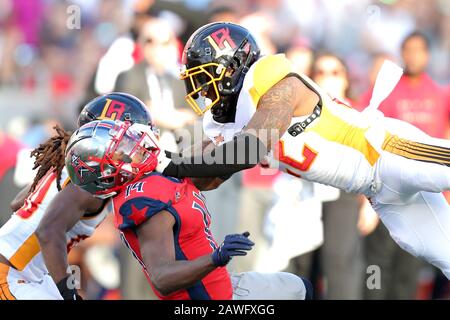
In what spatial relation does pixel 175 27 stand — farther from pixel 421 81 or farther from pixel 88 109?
pixel 88 109

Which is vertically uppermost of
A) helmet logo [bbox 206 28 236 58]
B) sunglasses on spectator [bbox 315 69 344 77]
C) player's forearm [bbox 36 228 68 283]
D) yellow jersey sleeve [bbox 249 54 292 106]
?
helmet logo [bbox 206 28 236 58]

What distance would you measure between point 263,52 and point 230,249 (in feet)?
12.1

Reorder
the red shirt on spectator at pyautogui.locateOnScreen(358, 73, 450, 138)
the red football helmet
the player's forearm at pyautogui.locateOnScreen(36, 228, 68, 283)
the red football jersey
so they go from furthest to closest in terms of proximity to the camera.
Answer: the red shirt on spectator at pyautogui.locateOnScreen(358, 73, 450, 138) → the player's forearm at pyautogui.locateOnScreen(36, 228, 68, 283) → the red football helmet → the red football jersey

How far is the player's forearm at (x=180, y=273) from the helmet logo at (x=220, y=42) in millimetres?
1222

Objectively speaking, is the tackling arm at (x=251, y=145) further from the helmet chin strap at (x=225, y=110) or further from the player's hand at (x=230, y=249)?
the player's hand at (x=230, y=249)

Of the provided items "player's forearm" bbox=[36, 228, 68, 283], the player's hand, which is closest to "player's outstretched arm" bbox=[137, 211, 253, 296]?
the player's hand

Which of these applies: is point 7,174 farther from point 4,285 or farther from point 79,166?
point 79,166

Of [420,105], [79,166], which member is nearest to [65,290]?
[79,166]

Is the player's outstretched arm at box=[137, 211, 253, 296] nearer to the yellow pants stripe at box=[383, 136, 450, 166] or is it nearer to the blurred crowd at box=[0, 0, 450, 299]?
the yellow pants stripe at box=[383, 136, 450, 166]

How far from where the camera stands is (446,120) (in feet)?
26.6

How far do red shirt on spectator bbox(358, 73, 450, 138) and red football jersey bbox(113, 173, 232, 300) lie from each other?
11.0 ft

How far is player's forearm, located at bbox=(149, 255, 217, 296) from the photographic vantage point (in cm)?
456
